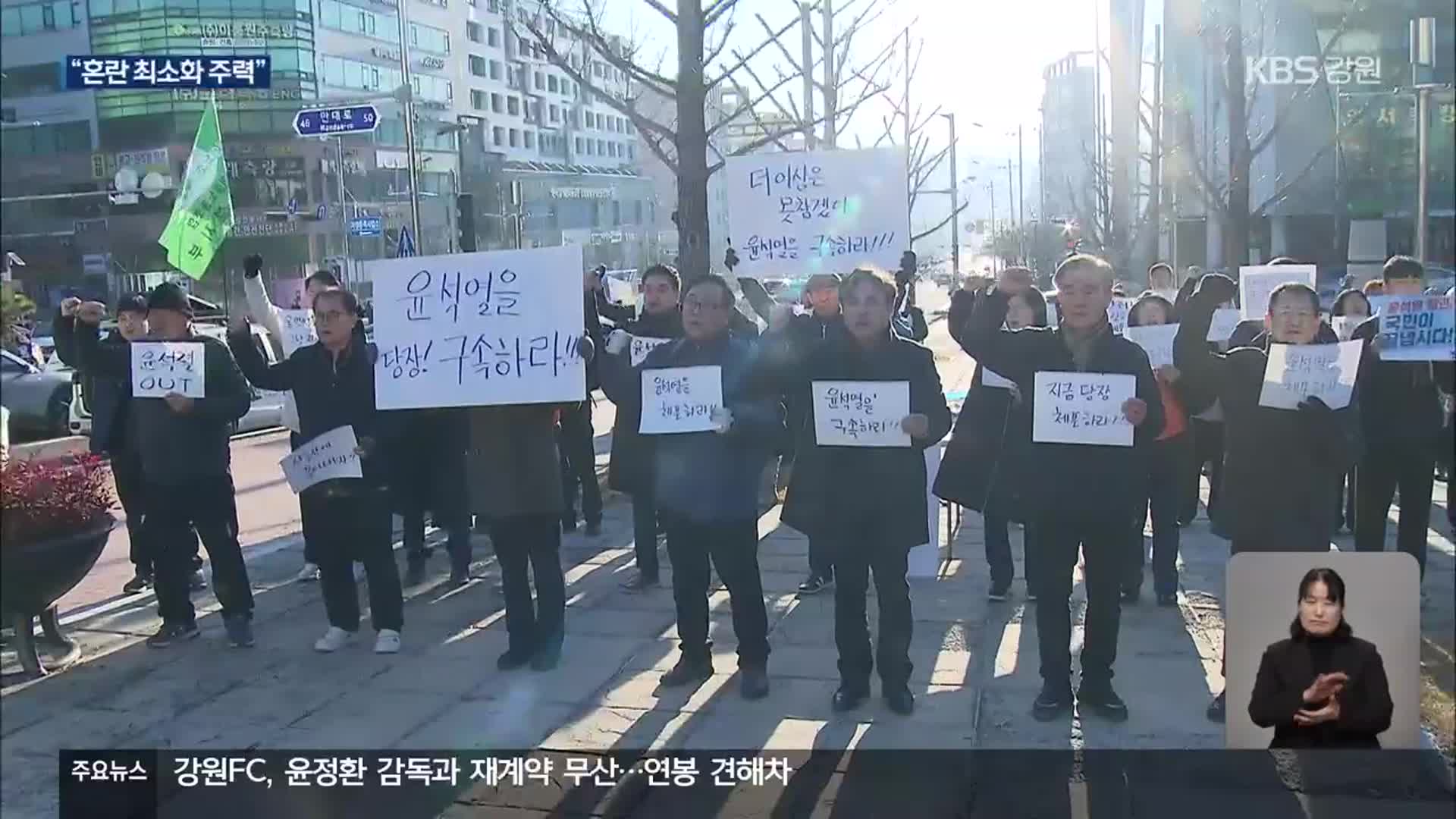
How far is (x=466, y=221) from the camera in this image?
5.20 metres

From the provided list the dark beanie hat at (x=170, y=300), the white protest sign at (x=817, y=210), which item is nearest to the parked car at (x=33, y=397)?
the dark beanie hat at (x=170, y=300)

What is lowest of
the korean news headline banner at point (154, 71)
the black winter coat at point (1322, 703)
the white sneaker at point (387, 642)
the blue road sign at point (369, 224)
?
the white sneaker at point (387, 642)

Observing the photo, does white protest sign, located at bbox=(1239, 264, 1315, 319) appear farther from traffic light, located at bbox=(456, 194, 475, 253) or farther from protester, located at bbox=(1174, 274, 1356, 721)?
traffic light, located at bbox=(456, 194, 475, 253)

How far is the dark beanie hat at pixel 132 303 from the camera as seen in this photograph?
4.70 m

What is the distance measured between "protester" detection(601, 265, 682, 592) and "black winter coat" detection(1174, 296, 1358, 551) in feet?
7.27

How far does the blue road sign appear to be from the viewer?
196 inches

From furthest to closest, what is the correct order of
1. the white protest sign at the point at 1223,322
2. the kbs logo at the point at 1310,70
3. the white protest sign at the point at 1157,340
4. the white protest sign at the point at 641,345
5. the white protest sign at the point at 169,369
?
the white protest sign at the point at 1223,322
the white protest sign at the point at 641,345
the white protest sign at the point at 1157,340
the white protest sign at the point at 169,369
the kbs logo at the point at 1310,70

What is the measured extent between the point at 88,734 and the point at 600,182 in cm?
529

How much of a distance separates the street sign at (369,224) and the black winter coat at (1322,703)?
351 cm

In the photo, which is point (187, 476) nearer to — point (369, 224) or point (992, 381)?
point (369, 224)

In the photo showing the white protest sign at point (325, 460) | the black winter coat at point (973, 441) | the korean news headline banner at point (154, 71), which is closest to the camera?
the korean news headline banner at point (154, 71)

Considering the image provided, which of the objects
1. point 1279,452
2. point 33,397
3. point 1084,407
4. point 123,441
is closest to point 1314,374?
point 1279,452

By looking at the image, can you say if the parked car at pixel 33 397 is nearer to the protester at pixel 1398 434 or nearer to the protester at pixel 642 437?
the protester at pixel 642 437

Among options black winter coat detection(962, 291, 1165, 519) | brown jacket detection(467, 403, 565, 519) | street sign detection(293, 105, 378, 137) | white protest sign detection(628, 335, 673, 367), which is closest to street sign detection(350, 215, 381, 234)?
street sign detection(293, 105, 378, 137)
